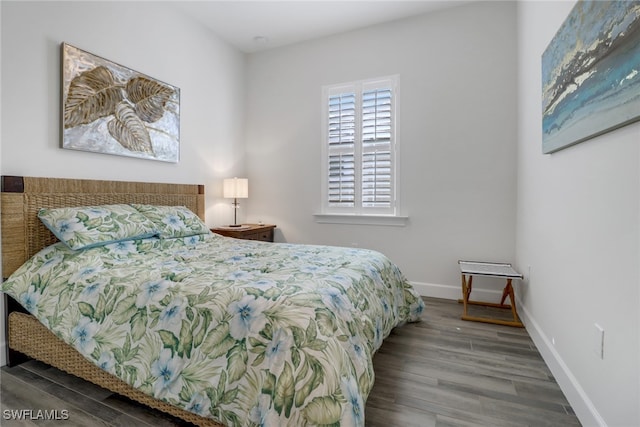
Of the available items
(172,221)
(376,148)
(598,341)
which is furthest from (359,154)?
(598,341)

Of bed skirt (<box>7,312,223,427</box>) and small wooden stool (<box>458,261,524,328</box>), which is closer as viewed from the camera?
bed skirt (<box>7,312,223,427</box>)

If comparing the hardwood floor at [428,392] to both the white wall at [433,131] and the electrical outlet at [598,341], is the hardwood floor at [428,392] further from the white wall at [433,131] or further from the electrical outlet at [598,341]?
the white wall at [433,131]

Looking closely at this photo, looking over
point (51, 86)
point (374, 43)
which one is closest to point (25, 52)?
point (51, 86)

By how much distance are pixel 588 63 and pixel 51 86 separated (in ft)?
10.1

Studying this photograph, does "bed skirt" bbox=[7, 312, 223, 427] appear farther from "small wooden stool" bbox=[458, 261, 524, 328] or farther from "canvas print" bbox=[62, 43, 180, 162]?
"small wooden stool" bbox=[458, 261, 524, 328]

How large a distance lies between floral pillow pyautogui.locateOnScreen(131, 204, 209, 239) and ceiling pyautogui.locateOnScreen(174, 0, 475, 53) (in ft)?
6.64

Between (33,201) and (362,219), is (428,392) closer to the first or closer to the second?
(362,219)

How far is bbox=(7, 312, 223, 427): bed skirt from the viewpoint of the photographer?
4.44 ft

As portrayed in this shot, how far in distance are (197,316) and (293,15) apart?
10.1ft

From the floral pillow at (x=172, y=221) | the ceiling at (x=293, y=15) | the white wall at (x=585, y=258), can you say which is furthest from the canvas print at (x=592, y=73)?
the floral pillow at (x=172, y=221)

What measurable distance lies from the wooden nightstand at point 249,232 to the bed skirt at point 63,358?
64.8 inches

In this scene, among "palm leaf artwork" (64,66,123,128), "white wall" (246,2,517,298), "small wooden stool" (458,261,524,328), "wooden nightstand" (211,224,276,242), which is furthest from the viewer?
"wooden nightstand" (211,224,276,242)

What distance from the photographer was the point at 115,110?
2.46m

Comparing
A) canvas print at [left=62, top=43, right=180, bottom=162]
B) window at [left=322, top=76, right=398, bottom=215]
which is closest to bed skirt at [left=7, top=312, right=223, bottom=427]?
canvas print at [left=62, top=43, right=180, bottom=162]
